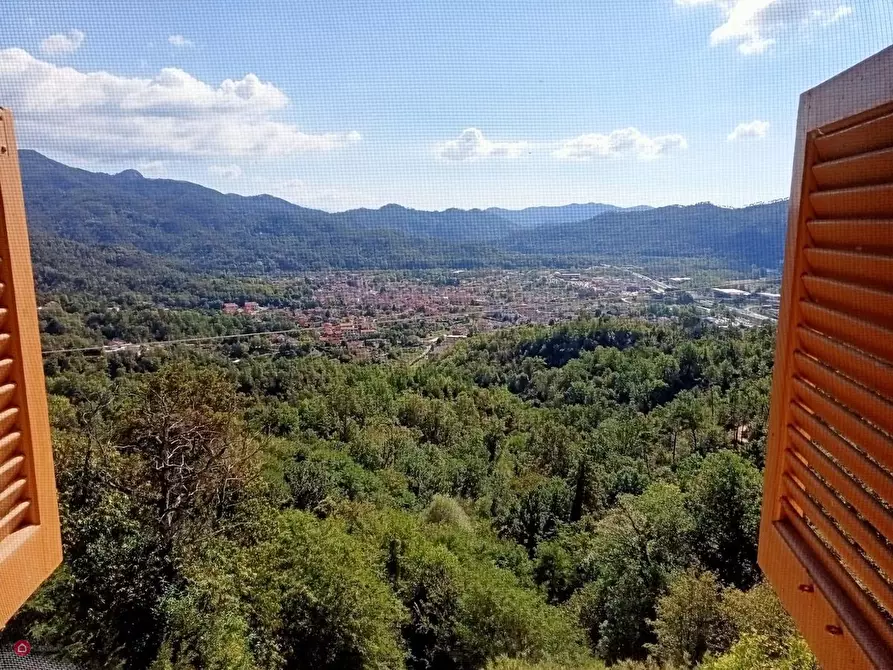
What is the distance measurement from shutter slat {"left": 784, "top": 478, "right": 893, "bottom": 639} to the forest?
1.37 m

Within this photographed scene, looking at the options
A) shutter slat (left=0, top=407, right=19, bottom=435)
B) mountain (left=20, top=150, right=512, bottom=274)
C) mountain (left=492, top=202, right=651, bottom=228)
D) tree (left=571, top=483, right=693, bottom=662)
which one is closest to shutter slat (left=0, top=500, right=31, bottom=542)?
shutter slat (left=0, top=407, right=19, bottom=435)

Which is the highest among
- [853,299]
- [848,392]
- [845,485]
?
[853,299]

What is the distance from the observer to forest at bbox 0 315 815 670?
3.33m

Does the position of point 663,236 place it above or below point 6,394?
above

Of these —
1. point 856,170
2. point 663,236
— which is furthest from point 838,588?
point 663,236

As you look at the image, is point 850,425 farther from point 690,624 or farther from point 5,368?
point 690,624

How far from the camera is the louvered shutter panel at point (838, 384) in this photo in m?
0.63

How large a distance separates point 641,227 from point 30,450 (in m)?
35.7

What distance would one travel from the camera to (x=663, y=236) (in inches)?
1252

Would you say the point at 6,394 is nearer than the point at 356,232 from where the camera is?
Yes

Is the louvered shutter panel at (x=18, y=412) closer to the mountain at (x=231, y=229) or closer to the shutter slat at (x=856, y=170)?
the shutter slat at (x=856, y=170)

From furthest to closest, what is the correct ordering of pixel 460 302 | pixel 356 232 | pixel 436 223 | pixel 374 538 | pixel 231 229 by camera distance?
pixel 436 223 < pixel 460 302 < pixel 356 232 < pixel 231 229 < pixel 374 538

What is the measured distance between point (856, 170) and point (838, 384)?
0.26 meters

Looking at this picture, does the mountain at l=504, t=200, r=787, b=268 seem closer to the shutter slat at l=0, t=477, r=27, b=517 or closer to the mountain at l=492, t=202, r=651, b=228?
the mountain at l=492, t=202, r=651, b=228
